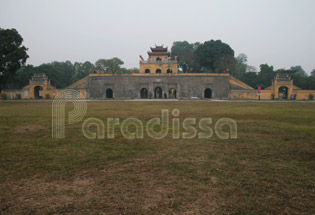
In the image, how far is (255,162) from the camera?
3.99 m

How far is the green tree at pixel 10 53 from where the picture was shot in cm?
2511

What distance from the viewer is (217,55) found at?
45562 millimetres

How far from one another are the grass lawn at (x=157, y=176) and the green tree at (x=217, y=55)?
41.6 meters

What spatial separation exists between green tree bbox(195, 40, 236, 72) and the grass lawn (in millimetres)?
41610

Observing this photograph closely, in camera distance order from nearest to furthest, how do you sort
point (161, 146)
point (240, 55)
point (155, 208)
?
point (155, 208), point (161, 146), point (240, 55)

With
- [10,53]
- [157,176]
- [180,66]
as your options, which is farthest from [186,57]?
[157,176]

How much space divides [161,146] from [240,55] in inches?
3141

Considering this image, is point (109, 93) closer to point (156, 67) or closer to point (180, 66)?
point (156, 67)

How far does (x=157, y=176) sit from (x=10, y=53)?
2906 centimetres

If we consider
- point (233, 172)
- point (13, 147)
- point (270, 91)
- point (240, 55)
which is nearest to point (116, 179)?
point (233, 172)

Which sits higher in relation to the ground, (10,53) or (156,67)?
(156,67)

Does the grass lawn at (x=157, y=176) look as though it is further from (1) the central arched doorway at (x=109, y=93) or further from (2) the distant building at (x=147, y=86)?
(1) the central arched doorway at (x=109, y=93)

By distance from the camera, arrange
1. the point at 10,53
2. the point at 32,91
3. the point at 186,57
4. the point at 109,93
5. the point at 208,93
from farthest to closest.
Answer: the point at 186,57 < the point at 208,93 < the point at 109,93 < the point at 32,91 < the point at 10,53

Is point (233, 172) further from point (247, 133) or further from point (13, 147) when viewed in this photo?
point (13, 147)
